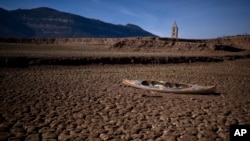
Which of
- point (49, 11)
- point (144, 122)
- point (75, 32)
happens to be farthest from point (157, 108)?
point (49, 11)

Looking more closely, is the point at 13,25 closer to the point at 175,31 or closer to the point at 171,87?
the point at 175,31

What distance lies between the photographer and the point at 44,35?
112 m

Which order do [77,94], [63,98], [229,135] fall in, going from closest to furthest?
[229,135]
[63,98]
[77,94]

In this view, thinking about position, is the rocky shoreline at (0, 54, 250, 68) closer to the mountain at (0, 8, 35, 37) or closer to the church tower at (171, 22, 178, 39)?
the church tower at (171, 22, 178, 39)

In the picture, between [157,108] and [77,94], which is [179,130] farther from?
[77,94]

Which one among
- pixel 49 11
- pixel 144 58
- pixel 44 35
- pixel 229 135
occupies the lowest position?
pixel 229 135

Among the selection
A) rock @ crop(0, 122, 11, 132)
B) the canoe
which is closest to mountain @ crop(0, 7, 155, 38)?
the canoe

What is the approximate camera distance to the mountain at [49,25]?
354 feet

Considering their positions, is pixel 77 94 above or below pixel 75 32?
below

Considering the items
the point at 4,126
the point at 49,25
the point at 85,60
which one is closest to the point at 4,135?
the point at 4,126

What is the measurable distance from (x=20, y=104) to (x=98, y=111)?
1.86m

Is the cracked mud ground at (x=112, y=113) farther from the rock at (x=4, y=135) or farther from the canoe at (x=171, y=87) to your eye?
the canoe at (x=171, y=87)

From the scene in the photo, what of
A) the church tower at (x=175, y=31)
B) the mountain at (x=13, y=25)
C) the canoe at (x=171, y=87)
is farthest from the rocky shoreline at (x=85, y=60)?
the mountain at (x=13, y=25)

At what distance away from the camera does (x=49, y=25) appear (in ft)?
387
